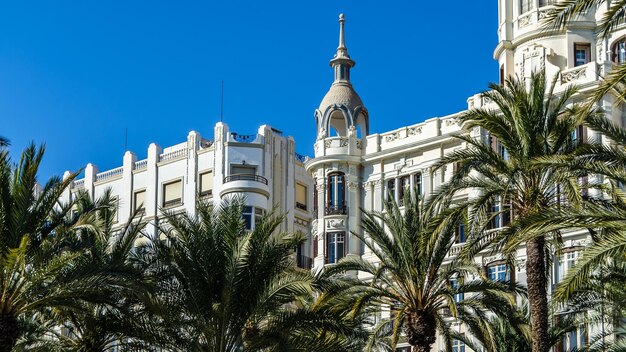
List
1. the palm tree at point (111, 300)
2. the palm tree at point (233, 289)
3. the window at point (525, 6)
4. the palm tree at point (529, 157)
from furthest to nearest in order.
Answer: the window at point (525, 6), the palm tree at point (529, 157), the palm tree at point (233, 289), the palm tree at point (111, 300)

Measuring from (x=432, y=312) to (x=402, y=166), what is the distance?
20493 mm

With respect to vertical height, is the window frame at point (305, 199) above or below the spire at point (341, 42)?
below

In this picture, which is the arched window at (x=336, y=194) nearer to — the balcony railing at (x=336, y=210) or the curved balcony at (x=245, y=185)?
the balcony railing at (x=336, y=210)

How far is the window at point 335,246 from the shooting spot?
234 ft

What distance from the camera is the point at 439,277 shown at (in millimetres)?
51344

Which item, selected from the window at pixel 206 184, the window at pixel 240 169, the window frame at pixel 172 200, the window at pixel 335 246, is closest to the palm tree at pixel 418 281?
the window at pixel 335 246

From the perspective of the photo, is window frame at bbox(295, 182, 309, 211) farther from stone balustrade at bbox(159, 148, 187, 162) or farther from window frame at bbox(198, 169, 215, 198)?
stone balustrade at bbox(159, 148, 187, 162)

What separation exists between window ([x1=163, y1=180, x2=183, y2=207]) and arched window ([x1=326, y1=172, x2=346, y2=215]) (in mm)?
12637

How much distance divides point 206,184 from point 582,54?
24.3 meters

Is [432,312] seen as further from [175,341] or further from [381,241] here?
[175,341]

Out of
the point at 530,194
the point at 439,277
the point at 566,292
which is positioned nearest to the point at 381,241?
the point at 439,277

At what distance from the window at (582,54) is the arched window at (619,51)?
110 centimetres

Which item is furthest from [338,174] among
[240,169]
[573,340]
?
[573,340]

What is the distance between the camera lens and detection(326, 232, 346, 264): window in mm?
71375
